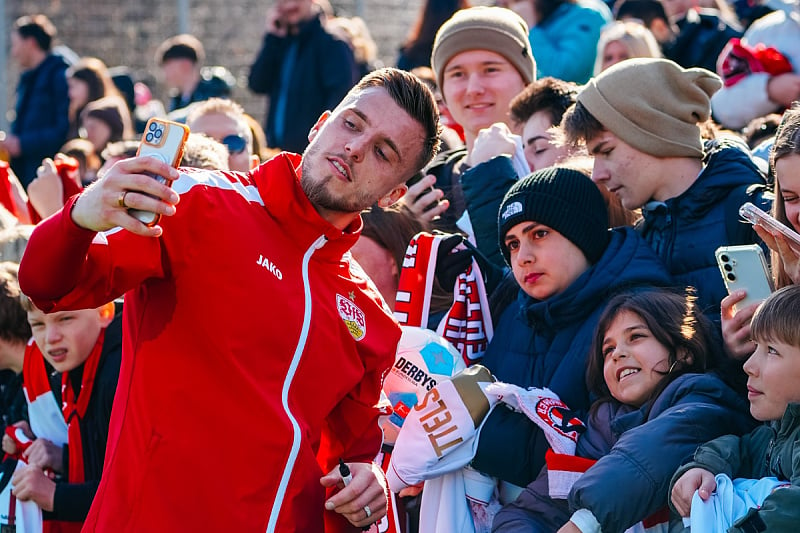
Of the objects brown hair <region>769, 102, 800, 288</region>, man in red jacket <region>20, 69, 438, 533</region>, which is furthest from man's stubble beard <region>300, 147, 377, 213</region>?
brown hair <region>769, 102, 800, 288</region>

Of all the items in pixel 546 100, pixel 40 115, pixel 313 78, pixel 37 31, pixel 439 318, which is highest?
pixel 546 100

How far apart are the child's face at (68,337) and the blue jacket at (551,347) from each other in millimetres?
1589

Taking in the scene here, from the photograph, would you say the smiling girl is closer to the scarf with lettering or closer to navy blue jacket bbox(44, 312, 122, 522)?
the scarf with lettering

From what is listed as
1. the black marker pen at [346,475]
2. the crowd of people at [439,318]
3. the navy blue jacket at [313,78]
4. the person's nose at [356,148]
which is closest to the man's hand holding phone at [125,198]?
the crowd of people at [439,318]

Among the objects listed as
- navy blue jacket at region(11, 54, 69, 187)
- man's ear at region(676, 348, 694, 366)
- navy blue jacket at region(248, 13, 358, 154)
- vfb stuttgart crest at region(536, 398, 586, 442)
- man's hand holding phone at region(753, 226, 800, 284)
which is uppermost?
man's hand holding phone at region(753, 226, 800, 284)

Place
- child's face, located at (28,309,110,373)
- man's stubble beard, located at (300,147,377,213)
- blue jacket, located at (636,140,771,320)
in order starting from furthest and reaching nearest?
child's face, located at (28,309,110,373)
blue jacket, located at (636,140,771,320)
man's stubble beard, located at (300,147,377,213)

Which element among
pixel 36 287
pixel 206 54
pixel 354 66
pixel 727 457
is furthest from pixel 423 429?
pixel 206 54

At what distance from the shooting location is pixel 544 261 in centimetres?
438

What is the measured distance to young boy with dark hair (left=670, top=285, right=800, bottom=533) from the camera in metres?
3.35

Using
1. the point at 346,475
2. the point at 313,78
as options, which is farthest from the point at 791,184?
the point at 313,78

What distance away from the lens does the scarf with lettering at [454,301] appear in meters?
4.69

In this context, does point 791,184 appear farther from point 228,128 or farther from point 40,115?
point 40,115

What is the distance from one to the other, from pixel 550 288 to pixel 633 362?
544mm

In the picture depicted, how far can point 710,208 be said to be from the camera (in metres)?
4.41
